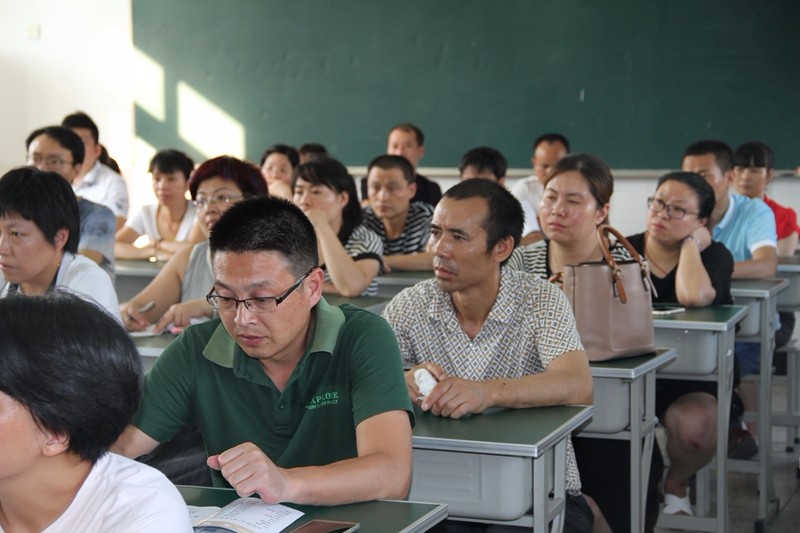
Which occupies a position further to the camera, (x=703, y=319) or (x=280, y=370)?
(x=703, y=319)

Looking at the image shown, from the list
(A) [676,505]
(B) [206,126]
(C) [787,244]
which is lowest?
(A) [676,505]

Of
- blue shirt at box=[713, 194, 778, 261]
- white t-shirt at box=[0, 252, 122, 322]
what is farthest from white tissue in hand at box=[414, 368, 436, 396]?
blue shirt at box=[713, 194, 778, 261]

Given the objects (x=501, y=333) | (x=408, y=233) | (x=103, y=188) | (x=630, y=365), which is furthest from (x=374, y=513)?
(x=103, y=188)

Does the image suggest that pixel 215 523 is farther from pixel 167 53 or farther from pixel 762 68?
pixel 167 53

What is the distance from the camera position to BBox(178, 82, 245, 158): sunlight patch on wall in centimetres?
849

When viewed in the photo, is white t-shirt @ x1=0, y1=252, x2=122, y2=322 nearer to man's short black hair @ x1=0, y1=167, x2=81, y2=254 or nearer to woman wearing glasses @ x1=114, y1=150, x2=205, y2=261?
man's short black hair @ x1=0, y1=167, x2=81, y2=254

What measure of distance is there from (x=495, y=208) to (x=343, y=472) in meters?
1.17

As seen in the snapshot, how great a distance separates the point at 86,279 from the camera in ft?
9.68

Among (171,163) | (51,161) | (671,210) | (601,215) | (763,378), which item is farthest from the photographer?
(171,163)

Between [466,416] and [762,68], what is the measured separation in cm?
528

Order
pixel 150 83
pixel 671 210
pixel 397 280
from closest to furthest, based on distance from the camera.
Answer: pixel 671 210
pixel 397 280
pixel 150 83

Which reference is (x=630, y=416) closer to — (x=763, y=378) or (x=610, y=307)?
(x=610, y=307)

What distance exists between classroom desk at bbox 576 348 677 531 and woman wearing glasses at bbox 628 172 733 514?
802 mm

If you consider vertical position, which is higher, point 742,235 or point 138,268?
point 742,235
